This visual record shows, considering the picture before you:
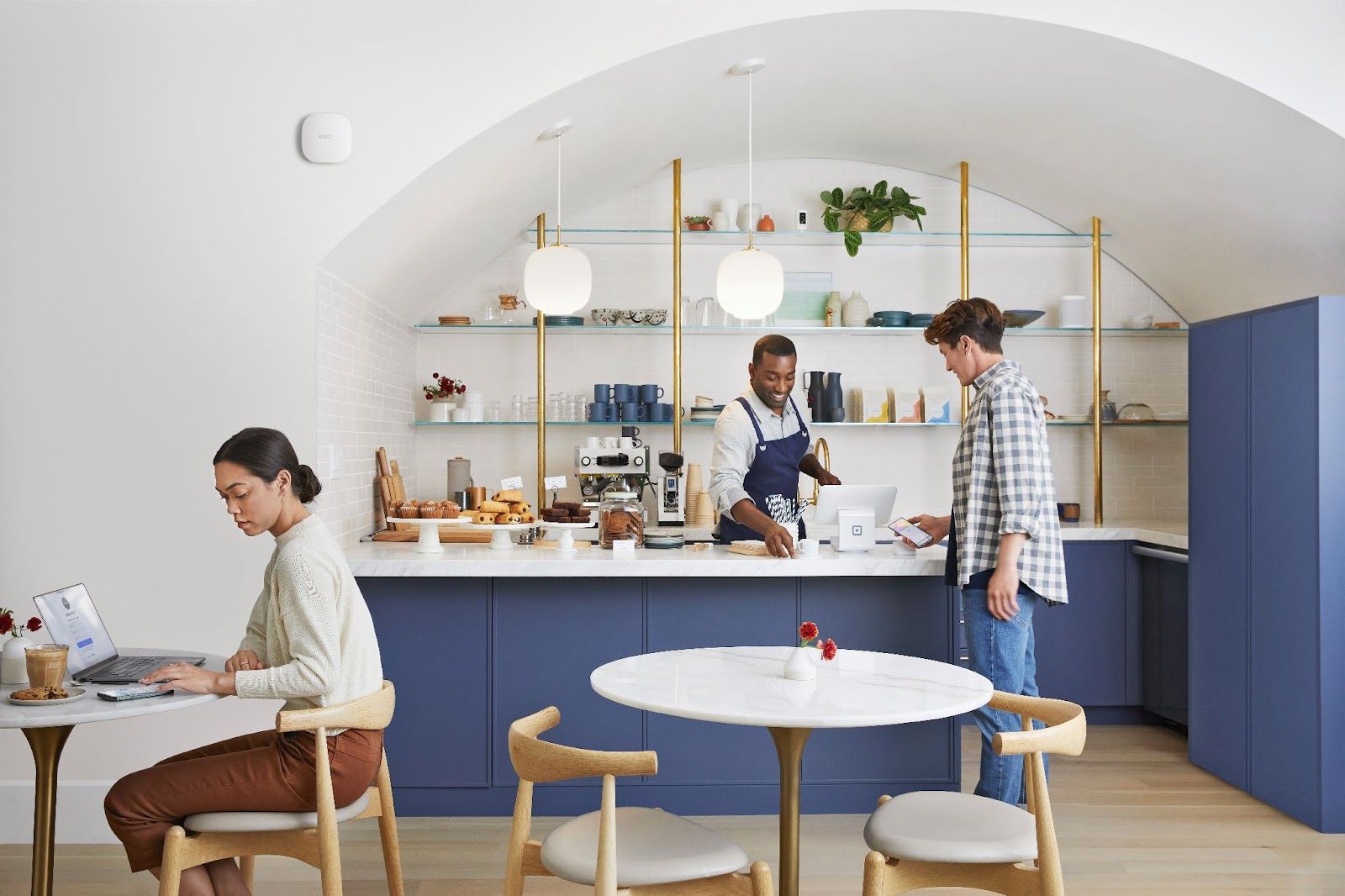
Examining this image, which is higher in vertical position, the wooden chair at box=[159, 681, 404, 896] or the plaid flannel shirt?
the plaid flannel shirt

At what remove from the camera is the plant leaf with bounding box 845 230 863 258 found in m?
5.95

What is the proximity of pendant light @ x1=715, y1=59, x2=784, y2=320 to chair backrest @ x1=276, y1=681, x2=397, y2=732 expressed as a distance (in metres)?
2.47

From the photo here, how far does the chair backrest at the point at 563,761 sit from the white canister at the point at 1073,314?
465 cm

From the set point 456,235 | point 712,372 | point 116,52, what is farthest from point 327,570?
point 712,372

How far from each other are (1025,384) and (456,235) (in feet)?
9.31

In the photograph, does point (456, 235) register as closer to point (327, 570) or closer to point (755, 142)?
point (755, 142)

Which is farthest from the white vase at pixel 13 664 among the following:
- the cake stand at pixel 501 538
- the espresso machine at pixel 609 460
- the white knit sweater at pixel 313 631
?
the espresso machine at pixel 609 460

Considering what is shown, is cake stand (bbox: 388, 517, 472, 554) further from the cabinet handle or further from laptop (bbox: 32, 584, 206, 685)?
the cabinet handle

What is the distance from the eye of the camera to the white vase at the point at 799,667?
2568 millimetres

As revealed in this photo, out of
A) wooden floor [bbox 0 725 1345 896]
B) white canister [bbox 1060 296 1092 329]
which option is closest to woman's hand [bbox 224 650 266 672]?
wooden floor [bbox 0 725 1345 896]

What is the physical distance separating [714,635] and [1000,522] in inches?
46.2

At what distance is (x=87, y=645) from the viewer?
9.41 ft

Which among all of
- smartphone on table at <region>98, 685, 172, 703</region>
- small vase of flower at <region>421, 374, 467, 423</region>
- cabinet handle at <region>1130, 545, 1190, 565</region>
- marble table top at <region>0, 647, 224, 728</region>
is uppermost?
small vase of flower at <region>421, 374, 467, 423</region>

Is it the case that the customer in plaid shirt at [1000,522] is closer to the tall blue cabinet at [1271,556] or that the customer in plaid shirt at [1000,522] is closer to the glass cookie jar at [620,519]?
the tall blue cabinet at [1271,556]
